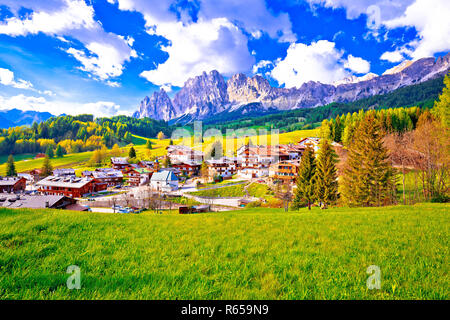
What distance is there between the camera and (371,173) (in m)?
30.2

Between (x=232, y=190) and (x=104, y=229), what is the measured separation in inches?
2241

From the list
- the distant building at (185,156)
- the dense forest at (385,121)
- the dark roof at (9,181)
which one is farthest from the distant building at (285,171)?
the dark roof at (9,181)

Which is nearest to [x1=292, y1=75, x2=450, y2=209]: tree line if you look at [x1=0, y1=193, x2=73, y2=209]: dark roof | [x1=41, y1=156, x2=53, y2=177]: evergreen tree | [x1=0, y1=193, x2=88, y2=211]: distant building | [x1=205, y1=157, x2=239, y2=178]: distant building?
[x1=205, y1=157, x2=239, y2=178]: distant building

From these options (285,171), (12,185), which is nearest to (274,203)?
(285,171)

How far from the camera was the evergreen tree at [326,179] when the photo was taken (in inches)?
1339

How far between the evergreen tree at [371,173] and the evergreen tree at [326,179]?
2.47 m

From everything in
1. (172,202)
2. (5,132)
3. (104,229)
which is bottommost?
(172,202)

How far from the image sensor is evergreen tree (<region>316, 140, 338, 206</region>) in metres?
34.0

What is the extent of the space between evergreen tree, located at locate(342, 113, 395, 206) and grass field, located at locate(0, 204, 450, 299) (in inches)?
983

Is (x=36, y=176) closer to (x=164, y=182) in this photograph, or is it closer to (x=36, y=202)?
(x=164, y=182)

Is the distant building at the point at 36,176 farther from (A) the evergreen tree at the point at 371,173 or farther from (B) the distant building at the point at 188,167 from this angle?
(A) the evergreen tree at the point at 371,173
